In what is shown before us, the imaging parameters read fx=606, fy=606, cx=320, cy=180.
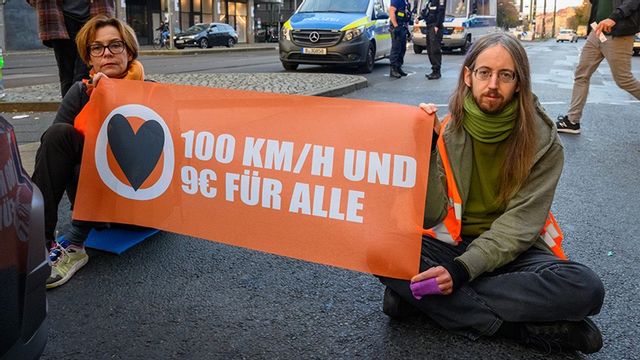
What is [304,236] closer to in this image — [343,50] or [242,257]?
[242,257]

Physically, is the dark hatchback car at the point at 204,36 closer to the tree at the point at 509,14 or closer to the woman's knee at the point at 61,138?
the woman's knee at the point at 61,138

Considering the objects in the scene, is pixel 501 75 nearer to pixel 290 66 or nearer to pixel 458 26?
pixel 290 66

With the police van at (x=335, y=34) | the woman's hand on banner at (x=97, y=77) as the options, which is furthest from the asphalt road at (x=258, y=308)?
the police van at (x=335, y=34)

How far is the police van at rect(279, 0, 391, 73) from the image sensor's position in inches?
470

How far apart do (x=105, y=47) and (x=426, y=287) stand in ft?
6.62

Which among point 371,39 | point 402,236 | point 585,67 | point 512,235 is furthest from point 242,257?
point 371,39

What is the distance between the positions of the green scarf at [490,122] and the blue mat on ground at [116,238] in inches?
76.1

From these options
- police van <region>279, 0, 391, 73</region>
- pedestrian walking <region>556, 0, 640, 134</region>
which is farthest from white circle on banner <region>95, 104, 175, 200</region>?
police van <region>279, 0, 391, 73</region>

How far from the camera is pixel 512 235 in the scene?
2.33 meters

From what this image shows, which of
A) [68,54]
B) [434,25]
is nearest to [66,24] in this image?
[68,54]

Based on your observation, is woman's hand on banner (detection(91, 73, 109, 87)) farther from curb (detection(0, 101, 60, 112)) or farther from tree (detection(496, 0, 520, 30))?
tree (detection(496, 0, 520, 30))

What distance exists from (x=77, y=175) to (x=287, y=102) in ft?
3.81

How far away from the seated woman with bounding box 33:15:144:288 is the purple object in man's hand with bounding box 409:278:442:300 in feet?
5.37

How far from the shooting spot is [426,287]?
225 cm
